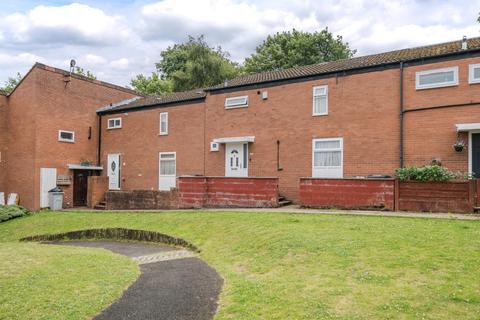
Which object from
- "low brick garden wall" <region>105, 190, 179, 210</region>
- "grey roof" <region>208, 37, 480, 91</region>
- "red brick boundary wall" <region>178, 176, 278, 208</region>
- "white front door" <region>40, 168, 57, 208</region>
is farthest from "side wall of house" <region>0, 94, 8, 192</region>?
"grey roof" <region>208, 37, 480, 91</region>

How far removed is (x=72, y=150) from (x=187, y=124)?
25.1ft

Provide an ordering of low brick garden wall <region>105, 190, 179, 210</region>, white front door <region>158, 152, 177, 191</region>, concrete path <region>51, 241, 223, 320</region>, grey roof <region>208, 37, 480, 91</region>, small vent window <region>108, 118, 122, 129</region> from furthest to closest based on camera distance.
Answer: small vent window <region>108, 118, 122, 129</region> → white front door <region>158, 152, 177, 191</region> → low brick garden wall <region>105, 190, 179, 210</region> → grey roof <region>208, 37, 480, 91</region> → concrete path <region>51, 241, 223, 320</region>

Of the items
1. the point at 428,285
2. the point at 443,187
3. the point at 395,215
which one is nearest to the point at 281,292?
the point at 428,285

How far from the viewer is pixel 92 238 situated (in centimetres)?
1436

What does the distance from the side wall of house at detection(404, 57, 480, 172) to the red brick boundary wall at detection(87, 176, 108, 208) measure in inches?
630

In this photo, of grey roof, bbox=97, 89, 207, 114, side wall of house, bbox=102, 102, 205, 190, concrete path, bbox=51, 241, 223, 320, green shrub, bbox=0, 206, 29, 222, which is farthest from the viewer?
grey roof, bbox=97, 89, 207, 114

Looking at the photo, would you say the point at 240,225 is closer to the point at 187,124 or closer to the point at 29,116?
the point at 187,124

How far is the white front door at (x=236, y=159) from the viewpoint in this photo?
18984 millimetres

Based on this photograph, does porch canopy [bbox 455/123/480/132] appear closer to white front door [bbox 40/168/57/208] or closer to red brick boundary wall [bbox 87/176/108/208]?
red brick boundary wall [bbox 87/176/108/208]

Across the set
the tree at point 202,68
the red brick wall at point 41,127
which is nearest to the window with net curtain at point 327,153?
the red brick wall at point 41,127

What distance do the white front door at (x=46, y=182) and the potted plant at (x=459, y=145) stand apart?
20085mm

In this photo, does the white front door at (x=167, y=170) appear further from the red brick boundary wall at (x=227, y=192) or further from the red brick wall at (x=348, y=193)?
the red brick wall at (x=348, y=193)

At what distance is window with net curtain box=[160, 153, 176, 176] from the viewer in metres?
21.7

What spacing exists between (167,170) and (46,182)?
22.2 feet
